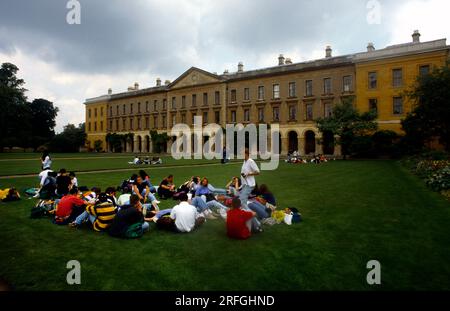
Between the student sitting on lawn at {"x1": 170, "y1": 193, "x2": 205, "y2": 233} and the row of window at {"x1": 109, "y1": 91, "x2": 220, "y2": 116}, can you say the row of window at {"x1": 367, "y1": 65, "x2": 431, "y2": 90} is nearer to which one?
the row of window at {"x1": 109, "y1": 91, "x2": 220, "y2": 116}

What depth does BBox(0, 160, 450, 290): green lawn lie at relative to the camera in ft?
14.0

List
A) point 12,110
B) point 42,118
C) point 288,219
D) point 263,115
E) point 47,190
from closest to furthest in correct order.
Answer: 1. point 288,219
2. point 47,190
3. point 263,115
4. point 12,110
5. point 42,118

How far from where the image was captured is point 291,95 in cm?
4450

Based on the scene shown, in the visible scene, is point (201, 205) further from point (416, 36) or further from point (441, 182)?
point (416, 36)

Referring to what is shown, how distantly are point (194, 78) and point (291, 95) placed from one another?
19623mm

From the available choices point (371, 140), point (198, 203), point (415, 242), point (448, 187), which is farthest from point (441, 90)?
point (198, 203)

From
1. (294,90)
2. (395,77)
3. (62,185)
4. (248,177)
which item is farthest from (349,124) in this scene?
(62,185)

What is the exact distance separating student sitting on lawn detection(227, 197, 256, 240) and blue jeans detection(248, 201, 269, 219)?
1.09 meters

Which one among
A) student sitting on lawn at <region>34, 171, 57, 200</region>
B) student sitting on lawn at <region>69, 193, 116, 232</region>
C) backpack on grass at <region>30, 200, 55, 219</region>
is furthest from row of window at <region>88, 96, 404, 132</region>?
backpack on grass at <region>30, 200, 55, 219</region>

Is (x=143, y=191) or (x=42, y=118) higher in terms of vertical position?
(x=42, y=118)

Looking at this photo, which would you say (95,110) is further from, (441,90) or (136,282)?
(136,282)

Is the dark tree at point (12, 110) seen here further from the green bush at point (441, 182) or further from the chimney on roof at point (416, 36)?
the chimney on roof at point (416, 36)

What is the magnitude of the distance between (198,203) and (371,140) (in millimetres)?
30303

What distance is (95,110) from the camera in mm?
72938
